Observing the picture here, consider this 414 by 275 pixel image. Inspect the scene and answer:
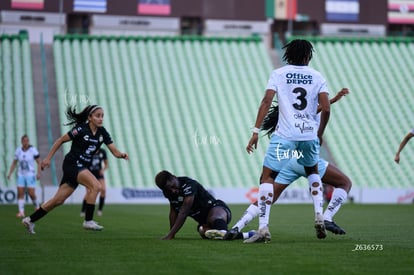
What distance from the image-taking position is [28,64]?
39.2m

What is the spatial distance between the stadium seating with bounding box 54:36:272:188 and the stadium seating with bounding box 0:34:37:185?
137 cm

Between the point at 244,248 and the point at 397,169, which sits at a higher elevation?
the point at 244,248

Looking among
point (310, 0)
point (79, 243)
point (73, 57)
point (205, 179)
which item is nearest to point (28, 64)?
point (73, 57)

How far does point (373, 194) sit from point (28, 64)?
53.1ft

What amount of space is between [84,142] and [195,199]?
9.71 feet

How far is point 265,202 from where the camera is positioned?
11.8 metres

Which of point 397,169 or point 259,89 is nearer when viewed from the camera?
point 397,169

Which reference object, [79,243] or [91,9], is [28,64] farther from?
[79,243]

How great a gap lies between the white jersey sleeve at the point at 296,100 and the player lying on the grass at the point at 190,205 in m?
1.81

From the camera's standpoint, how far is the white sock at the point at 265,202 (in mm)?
11820

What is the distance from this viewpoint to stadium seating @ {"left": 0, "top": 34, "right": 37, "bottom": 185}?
35.1m
